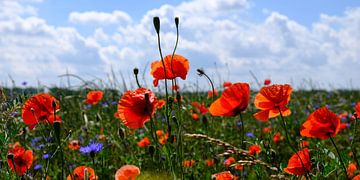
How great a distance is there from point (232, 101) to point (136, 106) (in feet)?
1.15

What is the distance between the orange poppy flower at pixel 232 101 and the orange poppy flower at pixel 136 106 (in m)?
0.22

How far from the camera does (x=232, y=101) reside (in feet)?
6.02

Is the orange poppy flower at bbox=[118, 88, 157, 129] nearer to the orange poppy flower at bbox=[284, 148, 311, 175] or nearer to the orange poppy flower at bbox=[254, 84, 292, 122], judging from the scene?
the orange poppy flower at bbox=[254, 84, 292, 122]

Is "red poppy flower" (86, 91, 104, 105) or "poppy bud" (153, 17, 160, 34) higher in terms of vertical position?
"poppy bud" (153, 17, 160, 34)

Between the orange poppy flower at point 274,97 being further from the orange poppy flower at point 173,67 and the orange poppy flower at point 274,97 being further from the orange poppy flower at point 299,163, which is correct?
the orange poppy flower at point 173,67

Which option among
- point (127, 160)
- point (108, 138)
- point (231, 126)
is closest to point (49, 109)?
point (127, 160)

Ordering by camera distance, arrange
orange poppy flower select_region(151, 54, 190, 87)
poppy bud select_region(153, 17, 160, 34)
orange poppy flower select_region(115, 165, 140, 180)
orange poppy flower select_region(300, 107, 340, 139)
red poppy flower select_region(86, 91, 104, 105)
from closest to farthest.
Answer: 1. orange poppy flower select_region(115, 165, 140, 180)
2. orange poppy flower select_region(300, 107, 340, 139)
3. poppy bud select_region(153, 17, 160, 34)
4. orange poppy flower select_region(151, 54, 190, 87)
5. red poppy flower select_region(86, 91, 104, 105)

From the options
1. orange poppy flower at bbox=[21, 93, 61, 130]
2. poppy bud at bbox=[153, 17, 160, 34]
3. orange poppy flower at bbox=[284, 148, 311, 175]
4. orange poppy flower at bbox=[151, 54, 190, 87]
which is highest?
poppy bud at bbox=[153, 17, 160, 34]

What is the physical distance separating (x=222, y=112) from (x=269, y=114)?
17cm

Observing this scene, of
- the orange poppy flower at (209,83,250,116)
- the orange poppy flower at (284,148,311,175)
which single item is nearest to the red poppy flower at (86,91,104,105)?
the orange poppy flower at (209,83,250,116)

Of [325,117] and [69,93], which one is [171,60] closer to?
[325,117]

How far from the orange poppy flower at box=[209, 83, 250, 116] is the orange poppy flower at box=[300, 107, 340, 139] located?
0.23 meters

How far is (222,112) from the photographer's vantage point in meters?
1.87

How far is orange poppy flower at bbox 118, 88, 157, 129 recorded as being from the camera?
6.07 feet
